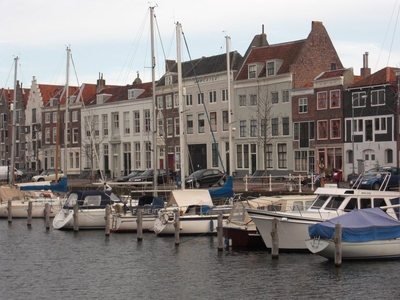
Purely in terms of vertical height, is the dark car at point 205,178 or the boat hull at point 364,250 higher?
the dark car at point 205,178

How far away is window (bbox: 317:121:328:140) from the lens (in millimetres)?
69750

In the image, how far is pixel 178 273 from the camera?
28.8 meters

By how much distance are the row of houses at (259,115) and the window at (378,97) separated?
13 centimetres

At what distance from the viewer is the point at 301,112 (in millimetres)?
72000

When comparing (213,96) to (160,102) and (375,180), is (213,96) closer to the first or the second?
(160,102)

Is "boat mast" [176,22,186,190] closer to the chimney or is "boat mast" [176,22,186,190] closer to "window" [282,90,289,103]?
"window" [282,90,289,103]

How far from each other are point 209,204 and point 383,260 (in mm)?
12830

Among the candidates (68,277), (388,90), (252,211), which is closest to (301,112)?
(388,90)

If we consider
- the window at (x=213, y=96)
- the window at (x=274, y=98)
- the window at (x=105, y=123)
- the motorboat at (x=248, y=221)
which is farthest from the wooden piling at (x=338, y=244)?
the window at (x=105, y=123)

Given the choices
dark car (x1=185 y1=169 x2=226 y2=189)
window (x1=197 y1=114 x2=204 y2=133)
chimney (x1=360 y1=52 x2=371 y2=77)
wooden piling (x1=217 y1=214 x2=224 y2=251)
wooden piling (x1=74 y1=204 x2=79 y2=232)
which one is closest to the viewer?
wooden piling (x1=217 y1=214 x2=224 y2=251)

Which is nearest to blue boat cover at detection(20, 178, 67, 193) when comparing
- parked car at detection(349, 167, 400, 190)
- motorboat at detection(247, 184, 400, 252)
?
parked car at detection(349, 167, 400, 190)

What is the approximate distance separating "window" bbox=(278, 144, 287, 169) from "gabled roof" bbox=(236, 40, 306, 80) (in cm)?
730

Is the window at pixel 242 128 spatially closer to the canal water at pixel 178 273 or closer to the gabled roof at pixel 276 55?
the gabled roof at pixel 276 55

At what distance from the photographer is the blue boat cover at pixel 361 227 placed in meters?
28.6
